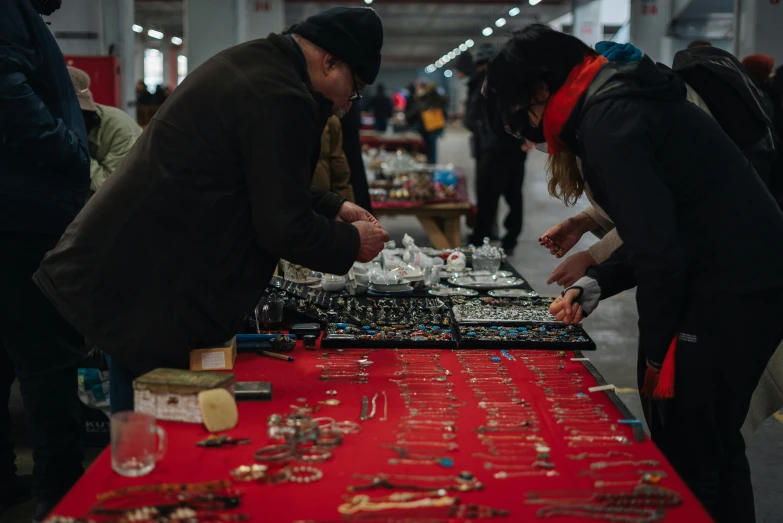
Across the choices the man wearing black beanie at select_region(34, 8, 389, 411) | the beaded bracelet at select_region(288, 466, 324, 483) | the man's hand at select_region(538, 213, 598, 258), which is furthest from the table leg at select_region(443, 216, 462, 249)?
the beaded bracelet at select_region(288, 466, 324, 483)

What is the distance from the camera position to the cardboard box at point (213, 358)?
2070 mm

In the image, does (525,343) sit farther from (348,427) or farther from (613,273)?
(348,427)

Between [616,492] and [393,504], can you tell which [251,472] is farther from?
[616,492]

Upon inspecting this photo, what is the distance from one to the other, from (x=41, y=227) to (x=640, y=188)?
1.85m

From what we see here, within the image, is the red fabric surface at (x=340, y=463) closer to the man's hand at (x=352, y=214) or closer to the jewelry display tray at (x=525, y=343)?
the jewelry display tray at (x=525, y=343)

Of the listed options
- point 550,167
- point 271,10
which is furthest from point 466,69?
point 271,10

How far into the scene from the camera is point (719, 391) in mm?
2057

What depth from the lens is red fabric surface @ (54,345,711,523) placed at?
4.73ft

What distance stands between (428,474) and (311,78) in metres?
1.03

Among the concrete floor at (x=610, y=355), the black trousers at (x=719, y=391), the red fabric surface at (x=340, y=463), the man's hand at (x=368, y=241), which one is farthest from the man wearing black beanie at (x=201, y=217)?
the concrete floor at (x=610, y=355)

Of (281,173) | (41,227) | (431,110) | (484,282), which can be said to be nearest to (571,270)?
(484,282)

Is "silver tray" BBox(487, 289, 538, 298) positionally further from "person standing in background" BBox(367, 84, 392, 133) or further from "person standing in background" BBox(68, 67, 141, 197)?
"person standing in background" BBox(367, 84, 392, 133)

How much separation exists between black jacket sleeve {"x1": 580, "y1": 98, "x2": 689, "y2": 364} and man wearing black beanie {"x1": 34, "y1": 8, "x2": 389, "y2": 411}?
24.9 inches

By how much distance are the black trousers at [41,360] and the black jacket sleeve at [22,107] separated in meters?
0.29
